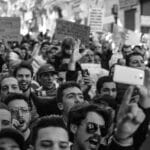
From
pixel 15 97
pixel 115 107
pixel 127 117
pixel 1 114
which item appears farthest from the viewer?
pixel 15 97

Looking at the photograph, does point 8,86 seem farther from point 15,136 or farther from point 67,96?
point 15,136

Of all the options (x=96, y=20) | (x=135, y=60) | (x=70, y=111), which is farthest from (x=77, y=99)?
(x=96, y=20)

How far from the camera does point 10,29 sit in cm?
952

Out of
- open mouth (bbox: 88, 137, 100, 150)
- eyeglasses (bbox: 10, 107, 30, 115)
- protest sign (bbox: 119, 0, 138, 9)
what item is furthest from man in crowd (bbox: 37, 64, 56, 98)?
protest sign (bbox: 119, 0, 138, 9)

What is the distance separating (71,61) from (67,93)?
226cm

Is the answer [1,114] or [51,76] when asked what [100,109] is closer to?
[1,114]

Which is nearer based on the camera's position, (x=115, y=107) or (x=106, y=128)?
(x=106, y=128)

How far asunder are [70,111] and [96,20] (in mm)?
7386

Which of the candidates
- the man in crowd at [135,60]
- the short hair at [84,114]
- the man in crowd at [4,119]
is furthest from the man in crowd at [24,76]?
the short hair at [84,114]

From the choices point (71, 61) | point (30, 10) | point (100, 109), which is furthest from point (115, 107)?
point (30, 10)

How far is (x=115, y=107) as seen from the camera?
4.68m

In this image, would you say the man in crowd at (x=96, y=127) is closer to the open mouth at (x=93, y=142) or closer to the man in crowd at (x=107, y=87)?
the open mouth at (x=93, y=142)

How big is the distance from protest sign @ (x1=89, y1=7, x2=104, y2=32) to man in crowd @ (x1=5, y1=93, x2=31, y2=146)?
6454 millimetres

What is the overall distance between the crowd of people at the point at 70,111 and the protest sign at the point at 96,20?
10.6 feet
